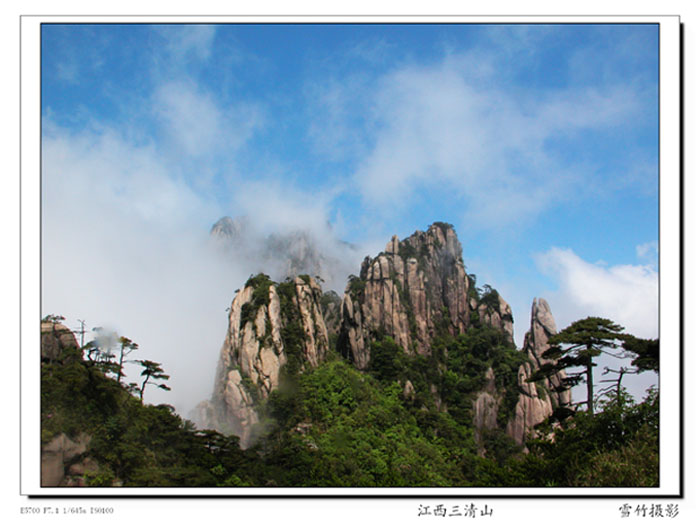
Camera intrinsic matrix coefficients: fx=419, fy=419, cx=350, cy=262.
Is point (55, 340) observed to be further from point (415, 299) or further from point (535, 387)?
point (535, 387)

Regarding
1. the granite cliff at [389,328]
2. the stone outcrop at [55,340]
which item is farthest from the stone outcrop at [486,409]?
the stone outcrop at [55,340]

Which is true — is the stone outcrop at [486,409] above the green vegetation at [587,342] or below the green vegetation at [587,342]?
below

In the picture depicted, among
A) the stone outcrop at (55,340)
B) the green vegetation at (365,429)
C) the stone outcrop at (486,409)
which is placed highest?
the stone outcrop at (55,340)

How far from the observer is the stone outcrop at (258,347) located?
16844 mm

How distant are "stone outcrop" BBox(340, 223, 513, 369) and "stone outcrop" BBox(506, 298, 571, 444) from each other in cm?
389

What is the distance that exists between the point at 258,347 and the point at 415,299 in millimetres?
12987

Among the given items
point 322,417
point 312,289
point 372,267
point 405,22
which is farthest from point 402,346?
point 405,22

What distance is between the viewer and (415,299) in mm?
28406

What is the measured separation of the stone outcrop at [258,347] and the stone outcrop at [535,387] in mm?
11621

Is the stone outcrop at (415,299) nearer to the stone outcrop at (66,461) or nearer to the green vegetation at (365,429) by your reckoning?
the green vegetation at (365,429)

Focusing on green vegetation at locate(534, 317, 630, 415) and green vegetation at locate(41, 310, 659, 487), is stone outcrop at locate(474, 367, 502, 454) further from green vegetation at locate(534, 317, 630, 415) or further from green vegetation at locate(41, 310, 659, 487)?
green vegetation at locate(534, 317, 630, 415)

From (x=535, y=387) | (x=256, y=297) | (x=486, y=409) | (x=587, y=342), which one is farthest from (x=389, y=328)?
(x=587, y=342)

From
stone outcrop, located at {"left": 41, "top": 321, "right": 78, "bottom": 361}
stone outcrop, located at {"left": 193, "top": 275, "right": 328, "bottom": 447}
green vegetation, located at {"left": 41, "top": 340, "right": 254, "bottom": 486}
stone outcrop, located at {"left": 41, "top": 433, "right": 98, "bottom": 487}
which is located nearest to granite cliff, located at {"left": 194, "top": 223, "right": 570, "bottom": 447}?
stone outcrop, located at {"left": 193, "top": 275, "right": 328, "bottom": 447}

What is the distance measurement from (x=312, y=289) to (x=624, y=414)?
1635 cm
